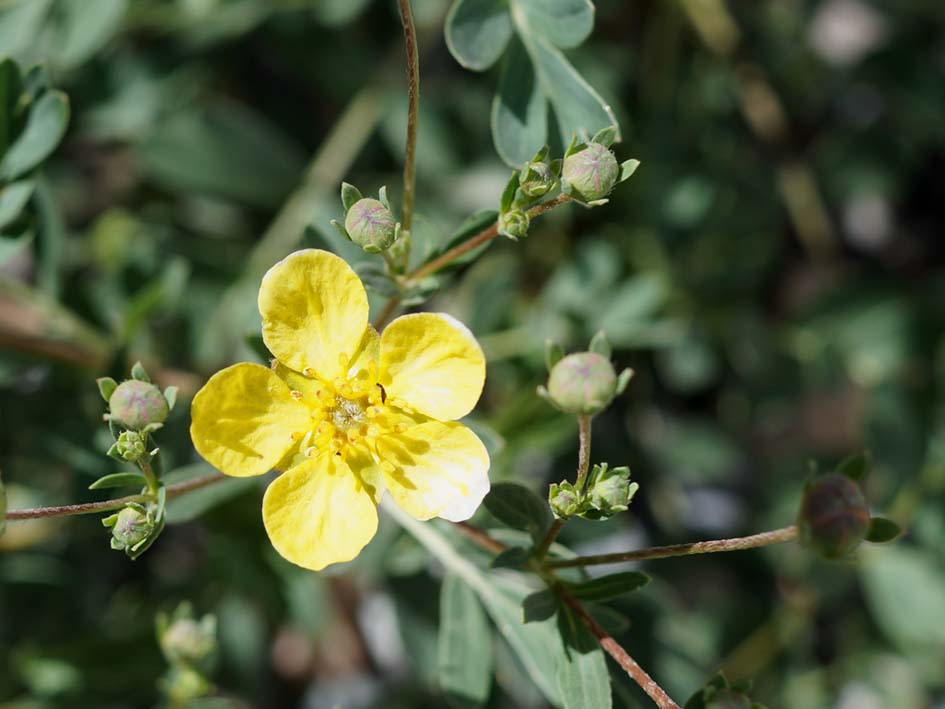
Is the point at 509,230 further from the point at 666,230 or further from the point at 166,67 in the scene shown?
the point at 166,67

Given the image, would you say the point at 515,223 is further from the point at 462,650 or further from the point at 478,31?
the point at 462,650

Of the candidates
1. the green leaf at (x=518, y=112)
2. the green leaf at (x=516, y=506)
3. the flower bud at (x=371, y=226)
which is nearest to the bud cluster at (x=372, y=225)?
the flower bud at (x=371, y=226)

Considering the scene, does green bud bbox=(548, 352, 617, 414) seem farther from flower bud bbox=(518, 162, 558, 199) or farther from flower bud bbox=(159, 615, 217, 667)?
flower bud bbox=(159, 615, 217, 667)

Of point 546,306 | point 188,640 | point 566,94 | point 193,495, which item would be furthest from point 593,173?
point 546,306

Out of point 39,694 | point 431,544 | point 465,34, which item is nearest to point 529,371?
point 431,544

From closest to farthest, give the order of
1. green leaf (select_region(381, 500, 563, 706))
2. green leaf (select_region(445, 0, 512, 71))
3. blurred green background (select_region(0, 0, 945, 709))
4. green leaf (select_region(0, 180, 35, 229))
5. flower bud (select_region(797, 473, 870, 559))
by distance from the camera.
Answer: flower bud (select_region(797, 473, 870, 559)) → green leaf (select_region(381, 500, 563, 706)) → green leaf (select_region(445, 0, 512, 71)) → green leaf (select_region(0, 180, 35, 229)) → blurred green background (select_region(0, 0, 945, 709))

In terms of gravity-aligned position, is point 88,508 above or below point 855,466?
above

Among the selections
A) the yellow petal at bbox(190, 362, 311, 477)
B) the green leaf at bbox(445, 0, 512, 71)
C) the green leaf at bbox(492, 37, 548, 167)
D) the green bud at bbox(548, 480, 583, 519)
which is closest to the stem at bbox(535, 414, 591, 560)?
the green bud at bbox(548, 480, 583, 519)
